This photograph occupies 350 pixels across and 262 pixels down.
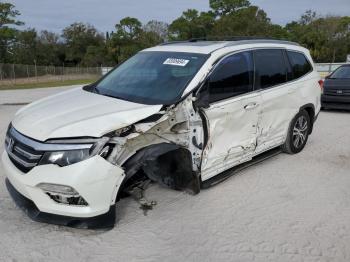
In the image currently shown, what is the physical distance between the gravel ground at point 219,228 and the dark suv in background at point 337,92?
6.27 m

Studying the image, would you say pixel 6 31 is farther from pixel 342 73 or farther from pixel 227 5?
pixel 342 73

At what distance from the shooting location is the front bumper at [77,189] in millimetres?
3340

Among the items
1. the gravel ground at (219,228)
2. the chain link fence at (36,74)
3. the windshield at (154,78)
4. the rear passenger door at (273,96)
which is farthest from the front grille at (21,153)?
the chain link fence at (36,74)

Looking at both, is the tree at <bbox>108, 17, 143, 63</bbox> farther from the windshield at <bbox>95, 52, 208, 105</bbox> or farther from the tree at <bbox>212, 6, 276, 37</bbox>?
the windshield at <bbox>95, 52, 208, 105</bbox>

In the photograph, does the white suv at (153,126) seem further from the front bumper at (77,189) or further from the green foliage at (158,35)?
the green foliage at (158,35)

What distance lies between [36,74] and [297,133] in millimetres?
44783

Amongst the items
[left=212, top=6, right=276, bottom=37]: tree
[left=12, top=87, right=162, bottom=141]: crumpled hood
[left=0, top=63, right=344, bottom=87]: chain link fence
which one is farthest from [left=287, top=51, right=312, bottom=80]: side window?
[left=212, top=6, right=276, bottom=37]: tree

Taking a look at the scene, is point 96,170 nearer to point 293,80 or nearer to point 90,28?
point 293,80

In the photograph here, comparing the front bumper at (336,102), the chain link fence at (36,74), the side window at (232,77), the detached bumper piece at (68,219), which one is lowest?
the chain link fence at (36,74)

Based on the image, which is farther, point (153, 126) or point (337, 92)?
point (337, 92)

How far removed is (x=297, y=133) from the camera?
21.0 feet

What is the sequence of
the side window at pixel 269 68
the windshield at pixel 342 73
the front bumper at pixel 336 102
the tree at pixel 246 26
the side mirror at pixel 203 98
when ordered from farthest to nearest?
the tree at pixel 246 26 < the windshield at pixel 342 73 < the front bumper at pixel 336 102 < the side window at pixel 269 68 < the side mirror at pixel 203 98

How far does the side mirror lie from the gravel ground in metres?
1.18

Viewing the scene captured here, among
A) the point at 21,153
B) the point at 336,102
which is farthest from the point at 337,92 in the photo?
the point at 21,153
